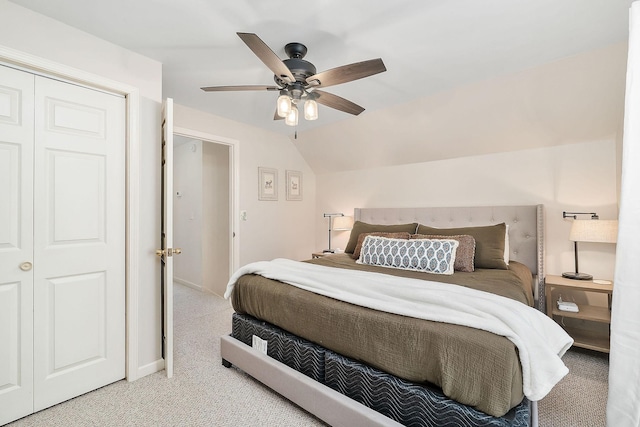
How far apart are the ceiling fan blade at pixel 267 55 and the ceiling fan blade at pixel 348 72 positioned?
156mm

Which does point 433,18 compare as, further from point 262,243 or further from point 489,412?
point 262,243

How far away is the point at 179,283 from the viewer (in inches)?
195

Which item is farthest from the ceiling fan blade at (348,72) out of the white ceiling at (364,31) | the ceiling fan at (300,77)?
the white ceiling at (364,31)

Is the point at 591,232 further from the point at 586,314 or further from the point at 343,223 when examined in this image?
the point at 343,223

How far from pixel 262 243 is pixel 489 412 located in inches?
134

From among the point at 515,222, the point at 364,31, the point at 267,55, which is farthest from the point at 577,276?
the point at 267,55

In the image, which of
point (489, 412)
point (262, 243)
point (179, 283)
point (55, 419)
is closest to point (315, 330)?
point (489, 412)

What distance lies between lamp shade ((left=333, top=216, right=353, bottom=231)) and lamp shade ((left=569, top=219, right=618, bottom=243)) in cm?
246

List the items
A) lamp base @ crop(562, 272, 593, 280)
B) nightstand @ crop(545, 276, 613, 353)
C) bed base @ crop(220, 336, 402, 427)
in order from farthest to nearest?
lamp base @ crop(562, 272, 593, 280), nightstand @ crop(545, 276, 613, 353), bed base @ crop(220, 336, 402, 427)

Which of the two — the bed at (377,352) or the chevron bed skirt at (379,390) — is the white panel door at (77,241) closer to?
the bed at (377,352)

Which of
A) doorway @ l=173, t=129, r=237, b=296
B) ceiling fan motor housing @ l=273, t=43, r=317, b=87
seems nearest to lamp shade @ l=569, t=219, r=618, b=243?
ceiling fan motor housing @ l=273, t=43, r=317, b=87

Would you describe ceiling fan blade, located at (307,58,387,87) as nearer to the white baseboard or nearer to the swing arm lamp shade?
the swing arm lamp shade

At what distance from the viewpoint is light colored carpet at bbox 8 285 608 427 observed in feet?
5.52

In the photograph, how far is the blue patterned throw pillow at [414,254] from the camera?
2479 millimetres
